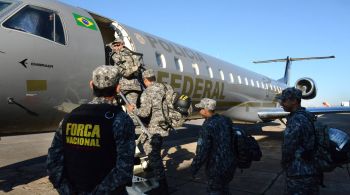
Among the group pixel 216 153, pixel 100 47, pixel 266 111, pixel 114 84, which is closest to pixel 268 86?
pixel 266 111

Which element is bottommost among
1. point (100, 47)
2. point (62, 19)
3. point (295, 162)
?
point (295, 162)

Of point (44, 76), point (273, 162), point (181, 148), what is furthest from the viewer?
point (181, 148)

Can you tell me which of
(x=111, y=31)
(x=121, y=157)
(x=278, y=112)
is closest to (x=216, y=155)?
(x=121, y=157)

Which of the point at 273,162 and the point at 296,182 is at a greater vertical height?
the point at 296,182

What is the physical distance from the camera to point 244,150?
14.3 feet

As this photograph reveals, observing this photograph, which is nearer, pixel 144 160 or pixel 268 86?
pixel 144 160

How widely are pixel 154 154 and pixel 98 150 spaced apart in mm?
3450

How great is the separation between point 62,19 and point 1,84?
6.09 feet

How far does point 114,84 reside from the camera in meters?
2.90

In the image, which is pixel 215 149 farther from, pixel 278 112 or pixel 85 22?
pixel 278 112

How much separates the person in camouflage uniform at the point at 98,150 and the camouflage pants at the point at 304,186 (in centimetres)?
221

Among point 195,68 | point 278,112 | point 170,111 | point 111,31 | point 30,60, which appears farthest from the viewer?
point 278,112

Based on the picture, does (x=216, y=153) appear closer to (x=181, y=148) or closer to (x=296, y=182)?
(x=296, y=182)

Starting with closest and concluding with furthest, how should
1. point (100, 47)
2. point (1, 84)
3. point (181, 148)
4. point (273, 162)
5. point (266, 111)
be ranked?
point (1, 84) < point (100, 47) < point (273, 162) < point (181, 148) < point (266, 111)
